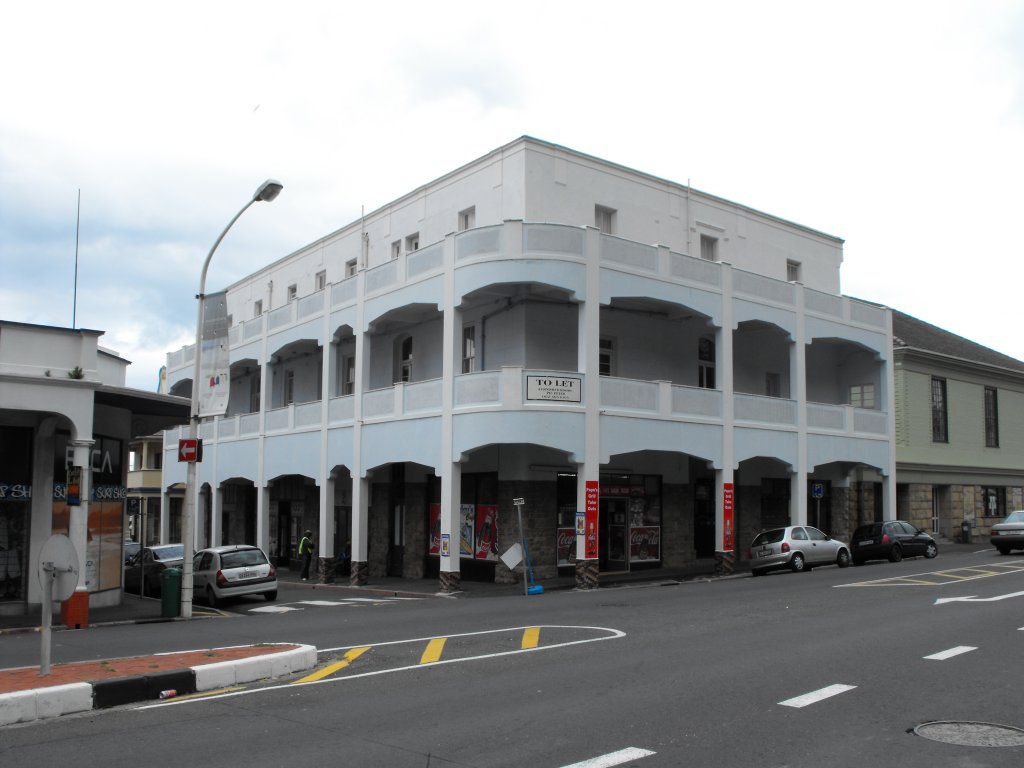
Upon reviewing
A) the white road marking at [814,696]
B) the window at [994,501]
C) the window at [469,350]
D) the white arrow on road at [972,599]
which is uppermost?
the window at [469,350]

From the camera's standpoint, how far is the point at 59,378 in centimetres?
1833

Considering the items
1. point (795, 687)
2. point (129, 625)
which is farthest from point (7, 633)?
point (795, 687)

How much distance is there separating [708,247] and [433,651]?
2226cm

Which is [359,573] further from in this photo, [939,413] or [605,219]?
[939,413]

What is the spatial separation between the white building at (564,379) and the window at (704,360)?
0.07 meters

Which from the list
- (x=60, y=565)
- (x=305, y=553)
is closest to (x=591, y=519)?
(x=305, y=553)

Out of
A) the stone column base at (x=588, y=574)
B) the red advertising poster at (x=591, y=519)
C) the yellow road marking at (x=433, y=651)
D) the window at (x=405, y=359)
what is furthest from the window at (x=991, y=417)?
the yellow road marking at (x=433, y=651)

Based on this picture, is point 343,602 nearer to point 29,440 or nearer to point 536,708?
point 29,440

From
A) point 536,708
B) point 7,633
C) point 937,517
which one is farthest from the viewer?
point 937,517

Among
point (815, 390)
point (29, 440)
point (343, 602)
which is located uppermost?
point (815, 390)

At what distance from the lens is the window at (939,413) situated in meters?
39.3

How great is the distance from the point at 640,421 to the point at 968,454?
71.8 feet

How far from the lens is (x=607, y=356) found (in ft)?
94.7

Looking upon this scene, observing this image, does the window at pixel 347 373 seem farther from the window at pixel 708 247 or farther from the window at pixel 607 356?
the window at pixel 708 247
